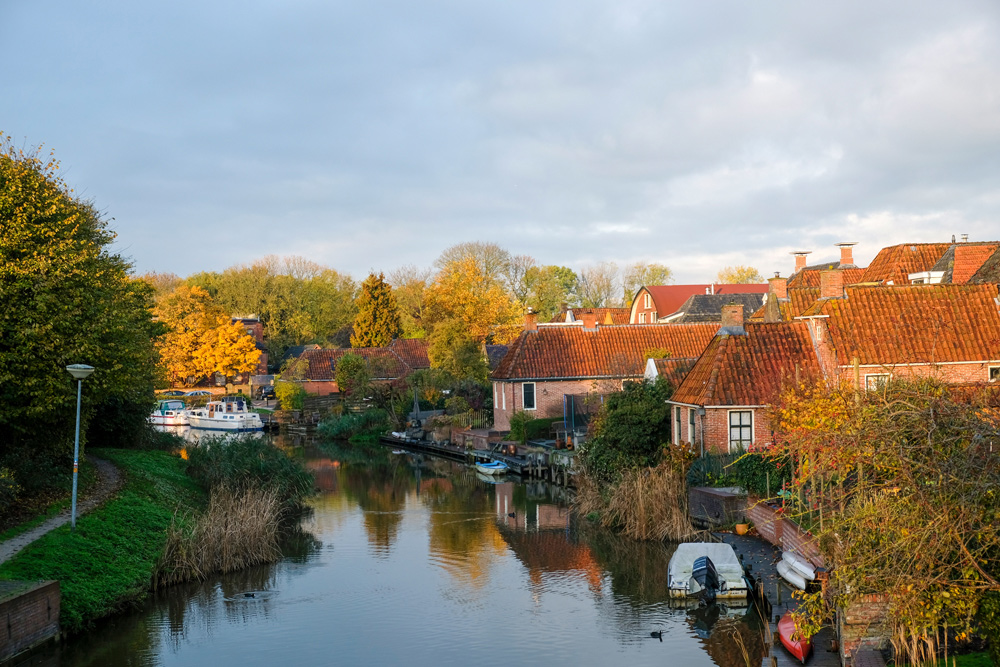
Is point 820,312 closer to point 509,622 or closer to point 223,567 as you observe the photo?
point 509,622

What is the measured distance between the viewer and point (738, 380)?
89.2ft

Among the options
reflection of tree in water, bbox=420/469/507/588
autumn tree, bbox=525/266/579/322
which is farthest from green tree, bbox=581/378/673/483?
autumn tree, bbox=525/266/579/322

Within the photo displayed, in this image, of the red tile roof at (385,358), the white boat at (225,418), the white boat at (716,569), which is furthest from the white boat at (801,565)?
the white boat at (225,418)

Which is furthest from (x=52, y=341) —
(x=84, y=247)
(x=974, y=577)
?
(x=974, y=577)

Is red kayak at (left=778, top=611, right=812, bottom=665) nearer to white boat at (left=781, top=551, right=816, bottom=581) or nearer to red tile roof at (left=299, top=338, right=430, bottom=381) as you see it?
white boat at (left=781, top=551, right=816, bottom=581)

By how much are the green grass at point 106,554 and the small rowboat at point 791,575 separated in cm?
1341

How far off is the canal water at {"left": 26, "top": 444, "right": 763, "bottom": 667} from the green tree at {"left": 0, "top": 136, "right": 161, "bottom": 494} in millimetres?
5278

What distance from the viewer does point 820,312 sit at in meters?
27.5

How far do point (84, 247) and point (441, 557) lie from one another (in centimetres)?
1280

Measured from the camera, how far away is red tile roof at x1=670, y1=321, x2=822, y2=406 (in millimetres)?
26641

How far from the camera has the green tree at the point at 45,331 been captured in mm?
19766

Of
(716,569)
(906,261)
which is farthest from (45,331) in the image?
(906,261)

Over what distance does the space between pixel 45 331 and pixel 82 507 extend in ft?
14.1

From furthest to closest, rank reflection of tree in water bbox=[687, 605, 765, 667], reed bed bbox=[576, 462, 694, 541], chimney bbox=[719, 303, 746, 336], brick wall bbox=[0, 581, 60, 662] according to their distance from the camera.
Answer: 1. chimney bbox=[719, 303, 746, 336]
2. reed bed bbox=[576, 462, 694, 541]
3. reflection of tree in water bbox=[687, 605, 765, 667]
4. brick wall bbox=[0, 581, 60, 662]
